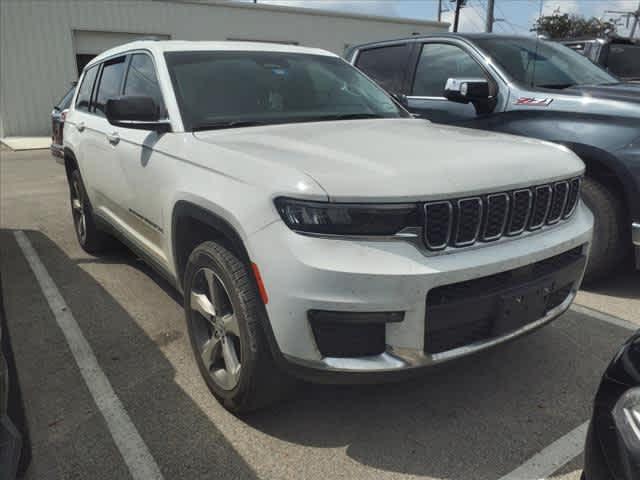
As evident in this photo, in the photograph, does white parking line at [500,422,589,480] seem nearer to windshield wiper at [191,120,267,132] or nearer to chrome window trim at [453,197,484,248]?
chrome window trim at [453,197,484,248]

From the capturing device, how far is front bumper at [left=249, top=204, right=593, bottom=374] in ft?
6.59

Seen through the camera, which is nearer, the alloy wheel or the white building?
the alloy wheel

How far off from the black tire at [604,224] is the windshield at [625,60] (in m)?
4.86

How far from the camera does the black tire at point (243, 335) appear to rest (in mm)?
2281

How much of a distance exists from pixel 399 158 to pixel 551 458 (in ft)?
4.69

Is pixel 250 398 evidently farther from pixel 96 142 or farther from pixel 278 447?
pixel 96 142

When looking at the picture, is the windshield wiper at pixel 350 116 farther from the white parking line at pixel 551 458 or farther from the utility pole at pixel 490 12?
the utility pole at pixel 490 12

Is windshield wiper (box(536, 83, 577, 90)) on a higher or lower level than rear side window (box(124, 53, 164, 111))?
lower

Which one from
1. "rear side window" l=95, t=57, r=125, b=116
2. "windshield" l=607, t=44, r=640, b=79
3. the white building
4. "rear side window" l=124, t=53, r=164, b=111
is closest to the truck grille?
"rear side window" l=124, t=53, r=164, b=111

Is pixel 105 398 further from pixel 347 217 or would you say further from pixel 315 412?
pixel 347 217

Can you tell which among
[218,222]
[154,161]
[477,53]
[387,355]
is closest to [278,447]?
[387,355]

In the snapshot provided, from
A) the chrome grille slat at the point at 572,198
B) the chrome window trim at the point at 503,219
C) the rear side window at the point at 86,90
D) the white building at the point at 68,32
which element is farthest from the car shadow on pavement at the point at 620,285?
the white building at the point at 68,32

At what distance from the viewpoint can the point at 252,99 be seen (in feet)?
10.6

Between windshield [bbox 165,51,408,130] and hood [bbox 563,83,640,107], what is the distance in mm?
1607
